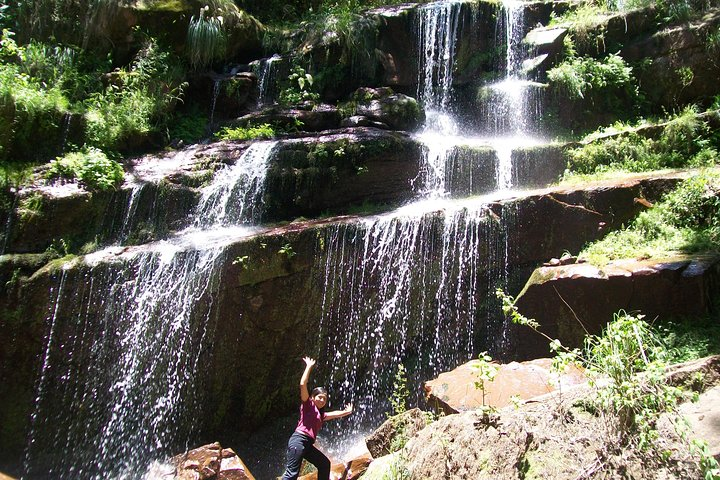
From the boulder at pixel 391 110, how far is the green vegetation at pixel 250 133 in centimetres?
201

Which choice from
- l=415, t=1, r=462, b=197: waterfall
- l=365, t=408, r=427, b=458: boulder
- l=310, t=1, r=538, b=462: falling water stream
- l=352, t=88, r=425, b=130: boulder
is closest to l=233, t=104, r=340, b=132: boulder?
l=352, t=88, r=425, b=130: boulder

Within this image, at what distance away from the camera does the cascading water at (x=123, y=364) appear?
707 centimetres

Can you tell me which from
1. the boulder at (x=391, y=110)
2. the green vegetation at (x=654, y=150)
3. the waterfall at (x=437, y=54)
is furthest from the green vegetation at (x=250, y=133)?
the green vegetation at (x=654, y=150)

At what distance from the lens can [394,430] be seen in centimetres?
510

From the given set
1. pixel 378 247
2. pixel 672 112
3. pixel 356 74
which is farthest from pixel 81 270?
pixel 672 112

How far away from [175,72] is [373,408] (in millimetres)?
9113

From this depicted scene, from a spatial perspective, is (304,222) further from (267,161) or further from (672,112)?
(672,112)

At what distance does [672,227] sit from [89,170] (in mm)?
9519

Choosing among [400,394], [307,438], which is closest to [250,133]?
[400,394]

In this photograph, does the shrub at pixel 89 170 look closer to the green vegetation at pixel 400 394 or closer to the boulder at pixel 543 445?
the green vegetation at pixel 400 394

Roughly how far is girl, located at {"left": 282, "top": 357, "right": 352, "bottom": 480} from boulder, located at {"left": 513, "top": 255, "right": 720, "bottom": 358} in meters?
3.02

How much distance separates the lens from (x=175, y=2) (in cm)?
1230

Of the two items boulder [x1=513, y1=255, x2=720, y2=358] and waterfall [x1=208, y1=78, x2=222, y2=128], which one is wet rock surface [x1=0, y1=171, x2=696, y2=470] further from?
waterfall [x1=208, y1=78, x2=222, y2=128]

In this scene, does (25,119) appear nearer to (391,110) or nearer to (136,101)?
(136,101)
